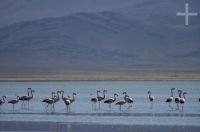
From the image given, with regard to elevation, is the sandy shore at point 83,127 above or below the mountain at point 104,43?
below

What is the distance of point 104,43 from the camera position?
9538 cm

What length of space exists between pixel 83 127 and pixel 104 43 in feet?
247

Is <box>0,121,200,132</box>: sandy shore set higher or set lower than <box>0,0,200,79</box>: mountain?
lower

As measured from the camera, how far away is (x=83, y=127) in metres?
20.1

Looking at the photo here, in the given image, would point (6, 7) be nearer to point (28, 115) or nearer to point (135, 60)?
point (135, 60)

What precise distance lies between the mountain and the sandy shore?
53073 mm

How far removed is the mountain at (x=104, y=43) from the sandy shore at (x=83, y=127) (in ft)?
174

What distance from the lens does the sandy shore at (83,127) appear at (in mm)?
19344

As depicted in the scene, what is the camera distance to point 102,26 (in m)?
103

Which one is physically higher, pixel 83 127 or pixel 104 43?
pixel 104 43

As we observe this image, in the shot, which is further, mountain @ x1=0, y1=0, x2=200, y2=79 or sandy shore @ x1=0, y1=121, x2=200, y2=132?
mountain @ x1=0, y1=0, x2=200, y2=79

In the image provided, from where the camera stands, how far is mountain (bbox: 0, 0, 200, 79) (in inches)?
3216

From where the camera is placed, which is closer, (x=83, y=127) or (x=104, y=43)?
(x=83, y=127)

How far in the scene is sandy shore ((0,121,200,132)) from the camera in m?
19.3
